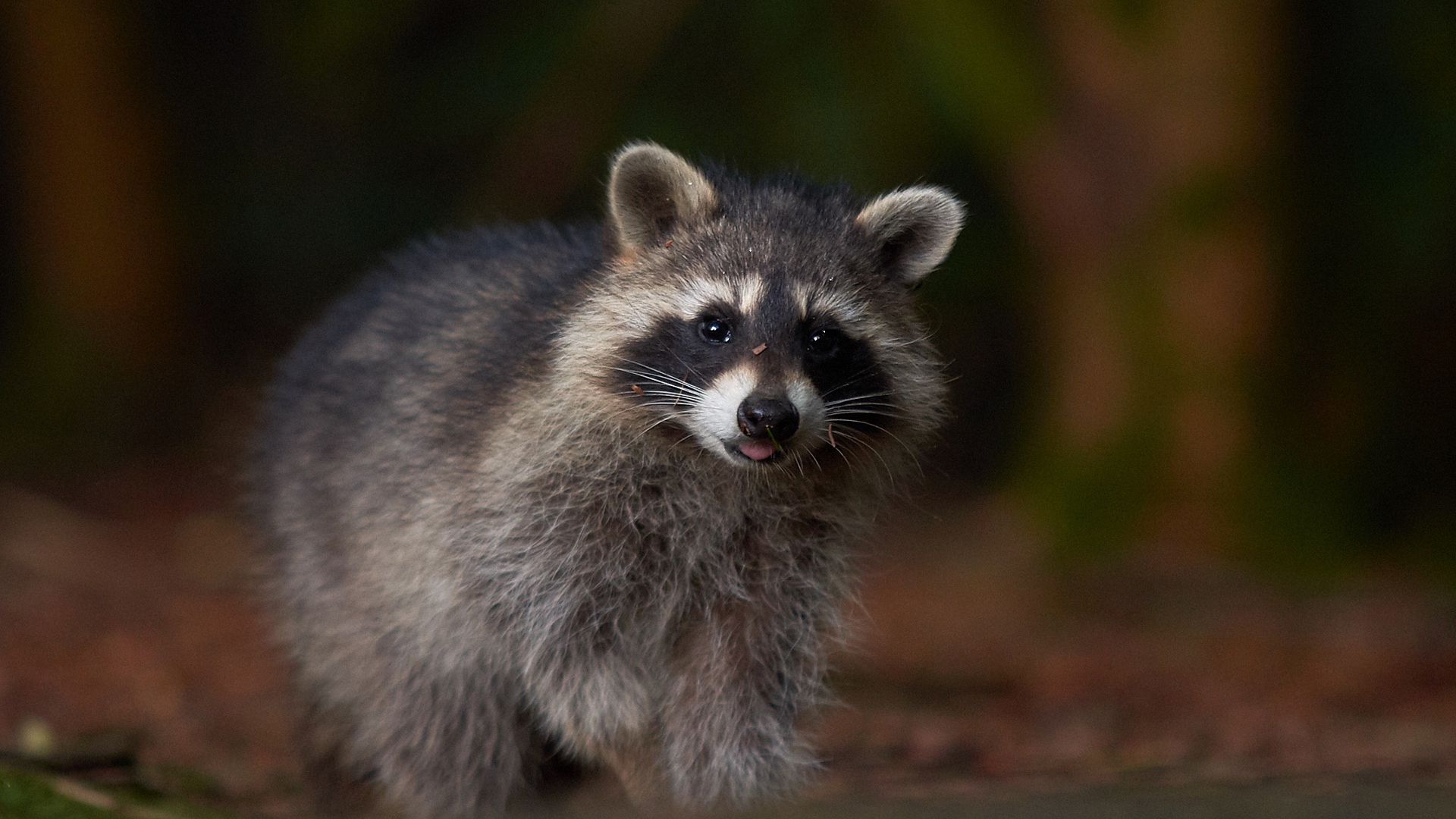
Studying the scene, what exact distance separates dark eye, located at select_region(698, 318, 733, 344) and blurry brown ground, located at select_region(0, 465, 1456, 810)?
85 centimetres

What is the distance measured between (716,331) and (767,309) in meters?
0.13

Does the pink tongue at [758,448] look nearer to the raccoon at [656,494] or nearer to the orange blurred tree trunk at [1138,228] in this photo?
the raccoon at [656,494]

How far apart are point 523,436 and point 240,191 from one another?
7.66 meters

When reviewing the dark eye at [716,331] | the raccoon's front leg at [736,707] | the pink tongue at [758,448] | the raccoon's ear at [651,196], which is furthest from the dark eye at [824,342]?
the raccoon's front leg at [736,707]

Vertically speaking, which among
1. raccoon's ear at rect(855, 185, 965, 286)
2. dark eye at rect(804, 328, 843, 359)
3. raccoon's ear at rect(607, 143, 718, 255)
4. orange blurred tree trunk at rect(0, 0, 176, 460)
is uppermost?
orange blurred tree trunk at rect(0, 0, 176, 460)

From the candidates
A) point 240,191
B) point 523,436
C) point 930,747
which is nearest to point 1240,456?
point 930,747

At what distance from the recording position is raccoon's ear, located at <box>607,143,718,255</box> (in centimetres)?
325

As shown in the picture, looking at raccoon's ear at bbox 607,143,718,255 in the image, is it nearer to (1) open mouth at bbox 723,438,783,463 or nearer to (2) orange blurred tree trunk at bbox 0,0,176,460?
(1) open mouth at bbox 723,438,783,463

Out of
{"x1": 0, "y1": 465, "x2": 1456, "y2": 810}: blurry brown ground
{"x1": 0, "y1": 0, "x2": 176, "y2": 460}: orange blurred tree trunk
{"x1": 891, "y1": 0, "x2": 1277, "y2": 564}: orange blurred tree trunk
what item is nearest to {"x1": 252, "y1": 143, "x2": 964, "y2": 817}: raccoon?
{"x1": 0, "y1": 465, "x2": 1456, "y2": 810}: blurry brown ground

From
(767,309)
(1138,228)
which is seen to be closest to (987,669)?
(1138,228)

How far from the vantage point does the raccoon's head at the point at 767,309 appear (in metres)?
3.06

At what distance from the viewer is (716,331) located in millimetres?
3186

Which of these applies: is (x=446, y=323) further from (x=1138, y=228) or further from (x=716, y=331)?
(x=1138, y=228)

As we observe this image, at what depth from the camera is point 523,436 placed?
3344 millimetres
